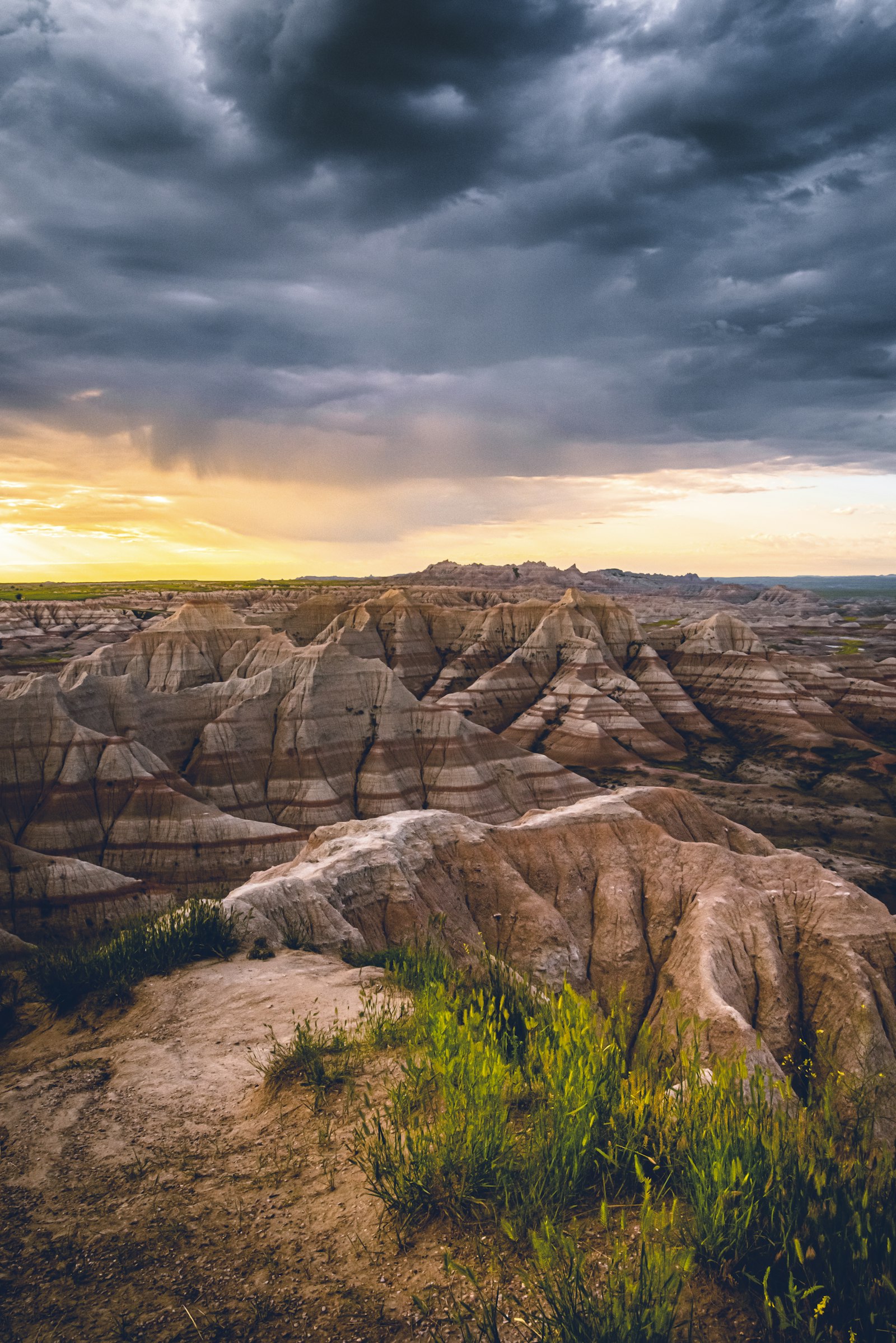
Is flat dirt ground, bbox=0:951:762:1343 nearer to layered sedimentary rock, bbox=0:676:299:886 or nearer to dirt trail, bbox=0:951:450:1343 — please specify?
dirt trail, bbox=0:951:450:1343

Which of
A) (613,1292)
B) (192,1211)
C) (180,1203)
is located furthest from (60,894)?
(613,1292)

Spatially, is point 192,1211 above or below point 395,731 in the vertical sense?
above

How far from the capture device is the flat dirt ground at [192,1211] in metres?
3.20

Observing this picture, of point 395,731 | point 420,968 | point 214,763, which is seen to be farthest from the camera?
point 395,731

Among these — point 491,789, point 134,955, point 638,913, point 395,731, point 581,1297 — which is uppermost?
point 581,1297

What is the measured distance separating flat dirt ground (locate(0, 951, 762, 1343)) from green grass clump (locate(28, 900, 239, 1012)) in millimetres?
826

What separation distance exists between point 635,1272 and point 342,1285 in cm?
151

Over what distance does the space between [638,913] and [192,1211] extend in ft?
81.8

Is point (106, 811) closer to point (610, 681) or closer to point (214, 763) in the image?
point (214, 763)

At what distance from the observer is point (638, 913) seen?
1029 inches

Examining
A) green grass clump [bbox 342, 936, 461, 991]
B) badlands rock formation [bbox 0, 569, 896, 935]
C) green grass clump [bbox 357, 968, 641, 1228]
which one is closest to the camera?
green grass clump [bbox 357, 968, 641, 1228]

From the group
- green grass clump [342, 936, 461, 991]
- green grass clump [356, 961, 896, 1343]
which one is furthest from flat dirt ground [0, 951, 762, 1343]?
green grass clump [342, 936, 461, 991]

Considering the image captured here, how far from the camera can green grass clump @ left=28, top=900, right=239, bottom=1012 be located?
7.53 m

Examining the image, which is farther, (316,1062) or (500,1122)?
(316,1062)
